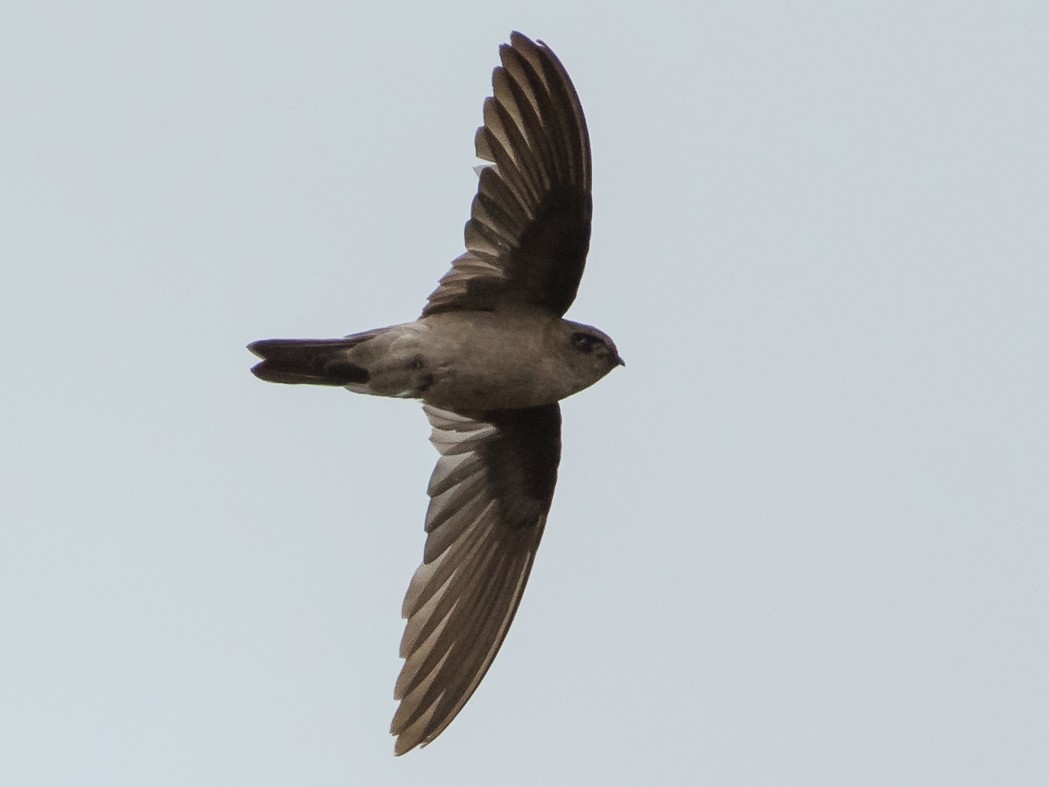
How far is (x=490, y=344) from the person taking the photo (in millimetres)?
9102

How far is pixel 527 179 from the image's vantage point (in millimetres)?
9031

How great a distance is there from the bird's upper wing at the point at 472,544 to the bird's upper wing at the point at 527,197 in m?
0.84

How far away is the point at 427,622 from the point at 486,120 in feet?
8.30

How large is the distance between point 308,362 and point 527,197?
1282mm

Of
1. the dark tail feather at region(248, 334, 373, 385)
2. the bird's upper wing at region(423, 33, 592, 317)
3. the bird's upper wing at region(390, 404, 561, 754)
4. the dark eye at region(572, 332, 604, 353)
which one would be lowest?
the bird's upper wing at region(390, 404, 561, 754)

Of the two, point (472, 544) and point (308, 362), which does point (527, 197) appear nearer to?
point (308, 362)

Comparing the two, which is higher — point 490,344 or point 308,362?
point 490,344

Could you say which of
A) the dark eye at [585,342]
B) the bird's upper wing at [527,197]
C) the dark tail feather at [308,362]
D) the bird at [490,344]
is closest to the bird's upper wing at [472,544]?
the bird at [490,344]

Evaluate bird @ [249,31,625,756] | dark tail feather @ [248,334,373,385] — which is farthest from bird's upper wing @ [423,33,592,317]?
dark tail feather @ [248,334,373,385]

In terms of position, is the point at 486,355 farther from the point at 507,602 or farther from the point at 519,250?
the point at 507,602

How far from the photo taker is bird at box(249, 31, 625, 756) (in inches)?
352

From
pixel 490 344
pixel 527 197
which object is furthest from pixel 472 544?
pixel 527 197

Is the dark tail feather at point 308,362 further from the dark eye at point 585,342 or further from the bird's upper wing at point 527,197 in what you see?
the dark eye at point 585,342

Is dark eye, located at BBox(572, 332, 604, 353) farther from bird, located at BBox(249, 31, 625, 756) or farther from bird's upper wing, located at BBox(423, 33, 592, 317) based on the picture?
bird's upper wing, located at BBox(423, 33, 592, 317)
